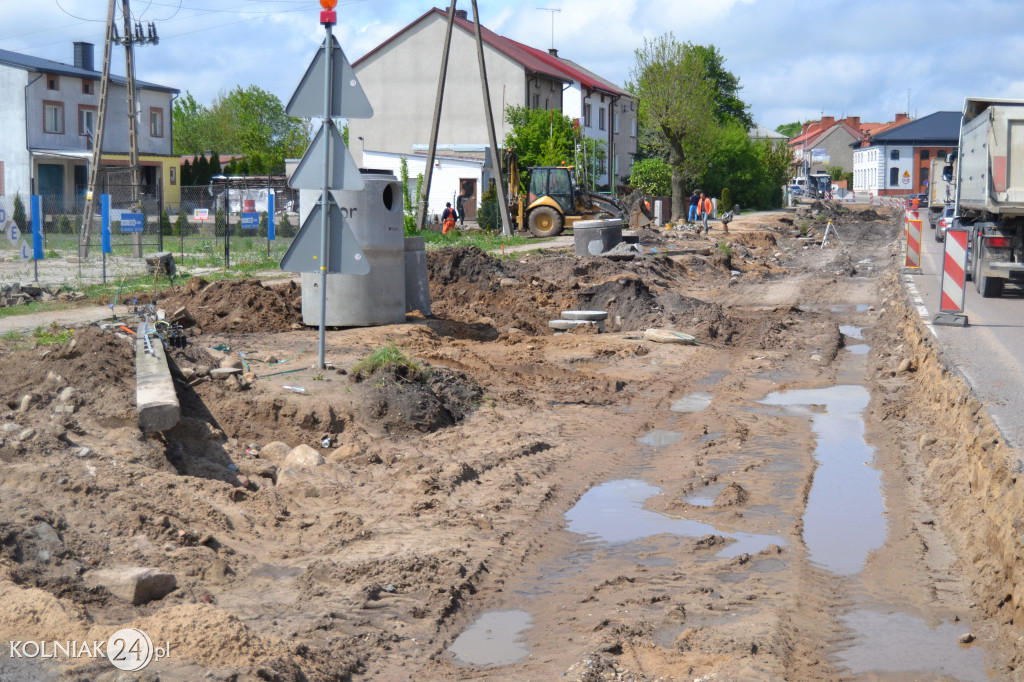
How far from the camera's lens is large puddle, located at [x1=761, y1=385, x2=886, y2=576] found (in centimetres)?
610

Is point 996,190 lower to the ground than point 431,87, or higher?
lower

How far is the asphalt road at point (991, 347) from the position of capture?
7977mm

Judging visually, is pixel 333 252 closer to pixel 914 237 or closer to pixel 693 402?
pixel 693 402

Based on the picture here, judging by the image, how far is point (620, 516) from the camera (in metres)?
6.68

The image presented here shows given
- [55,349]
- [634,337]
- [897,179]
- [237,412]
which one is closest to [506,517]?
[237,412]

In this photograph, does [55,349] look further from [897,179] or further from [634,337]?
Result: [897,179]

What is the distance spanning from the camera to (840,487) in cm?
746

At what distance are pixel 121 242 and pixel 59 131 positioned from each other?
883 inches

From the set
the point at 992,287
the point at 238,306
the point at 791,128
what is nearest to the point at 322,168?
the point at 238,306

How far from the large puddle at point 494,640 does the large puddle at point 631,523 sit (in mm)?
1323

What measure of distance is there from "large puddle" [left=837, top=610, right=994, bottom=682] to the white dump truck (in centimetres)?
1406

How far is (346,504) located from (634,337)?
830 centimetres

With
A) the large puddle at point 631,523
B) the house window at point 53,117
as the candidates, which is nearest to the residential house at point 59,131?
the house window at point 53,117

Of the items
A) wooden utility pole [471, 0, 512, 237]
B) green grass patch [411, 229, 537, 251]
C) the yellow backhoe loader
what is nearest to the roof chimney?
green grass patch [411, 229, 537, 251]
